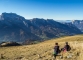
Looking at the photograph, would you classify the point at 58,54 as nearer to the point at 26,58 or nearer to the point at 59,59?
the point at 59,59

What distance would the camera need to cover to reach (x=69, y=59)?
77.3 ft

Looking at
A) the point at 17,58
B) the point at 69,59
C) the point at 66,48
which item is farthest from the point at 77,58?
the point at 17,58

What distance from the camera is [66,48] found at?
84.9ft

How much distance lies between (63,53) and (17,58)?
7.81 meters

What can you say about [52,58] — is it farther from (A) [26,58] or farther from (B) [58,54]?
(A) [26,58]

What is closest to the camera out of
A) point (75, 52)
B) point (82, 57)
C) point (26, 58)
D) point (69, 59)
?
point (82, 57)

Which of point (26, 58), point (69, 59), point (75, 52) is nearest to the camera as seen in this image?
point (69, 59)

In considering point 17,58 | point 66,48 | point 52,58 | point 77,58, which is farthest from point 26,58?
point 77,58

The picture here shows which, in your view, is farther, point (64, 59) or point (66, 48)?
point (66, 48)

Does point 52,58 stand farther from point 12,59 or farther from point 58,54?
point 12,59

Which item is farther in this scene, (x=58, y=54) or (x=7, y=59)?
(x=7, y=59)

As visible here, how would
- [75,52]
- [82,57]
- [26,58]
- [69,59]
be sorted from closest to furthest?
[82,57]
[69,59]
[75,52]
[26,58]

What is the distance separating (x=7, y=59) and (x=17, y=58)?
163 cm

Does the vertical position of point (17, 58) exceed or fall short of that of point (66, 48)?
it falls short
